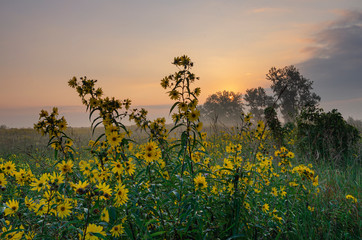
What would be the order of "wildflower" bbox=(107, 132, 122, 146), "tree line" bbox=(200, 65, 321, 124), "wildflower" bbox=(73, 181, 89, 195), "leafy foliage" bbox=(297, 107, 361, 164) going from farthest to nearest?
1. "tree line" bbox=(200, 65, 321, 124)
2. "leafy foliage" bbox=(297, 107, 361, 164)
3. "wildflower" bbox=(107, 132, 122, 146)
4. "wildflower" bbox=(73, 181, 89, 195)

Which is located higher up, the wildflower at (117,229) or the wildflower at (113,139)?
the wildflower at (113,139)

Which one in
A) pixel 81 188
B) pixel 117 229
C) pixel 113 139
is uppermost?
pixel 113 139

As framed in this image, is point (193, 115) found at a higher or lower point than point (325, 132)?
higher

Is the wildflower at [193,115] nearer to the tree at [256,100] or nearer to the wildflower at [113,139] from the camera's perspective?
the wildflower at [113,139]

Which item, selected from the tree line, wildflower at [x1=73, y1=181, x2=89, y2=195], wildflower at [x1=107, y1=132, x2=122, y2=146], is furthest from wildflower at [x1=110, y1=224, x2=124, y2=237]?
the tree line

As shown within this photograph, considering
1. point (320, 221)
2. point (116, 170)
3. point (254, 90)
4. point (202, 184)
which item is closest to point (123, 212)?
point (116, 170)

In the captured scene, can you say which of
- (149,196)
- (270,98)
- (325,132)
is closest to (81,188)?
(149,196)

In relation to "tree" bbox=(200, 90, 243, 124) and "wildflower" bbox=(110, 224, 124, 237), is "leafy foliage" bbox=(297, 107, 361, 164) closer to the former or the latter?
"wildflower" bbox=(110, 224, 124, 237)

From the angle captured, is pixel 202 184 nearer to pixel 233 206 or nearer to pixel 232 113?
pixel 233 206

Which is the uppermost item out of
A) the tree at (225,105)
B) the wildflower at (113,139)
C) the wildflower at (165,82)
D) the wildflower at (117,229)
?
the tree at (225,105)

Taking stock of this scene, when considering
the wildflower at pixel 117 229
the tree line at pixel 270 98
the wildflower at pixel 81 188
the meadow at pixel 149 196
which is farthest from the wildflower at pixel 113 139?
the tree line at pixel 270 98

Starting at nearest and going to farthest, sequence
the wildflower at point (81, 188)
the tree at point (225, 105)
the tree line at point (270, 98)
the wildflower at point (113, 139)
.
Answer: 1. the wildflower at point (81, 188)
2. the wildflower at point (113, 139)
3. the tree line at point (270, 98)
4. the tree at point (225, 105)

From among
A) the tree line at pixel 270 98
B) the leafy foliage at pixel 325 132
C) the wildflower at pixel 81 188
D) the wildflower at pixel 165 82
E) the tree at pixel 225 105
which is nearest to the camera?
the wildflower at pixel 81 188

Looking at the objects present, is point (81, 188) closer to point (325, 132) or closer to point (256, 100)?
point (325, 132)
